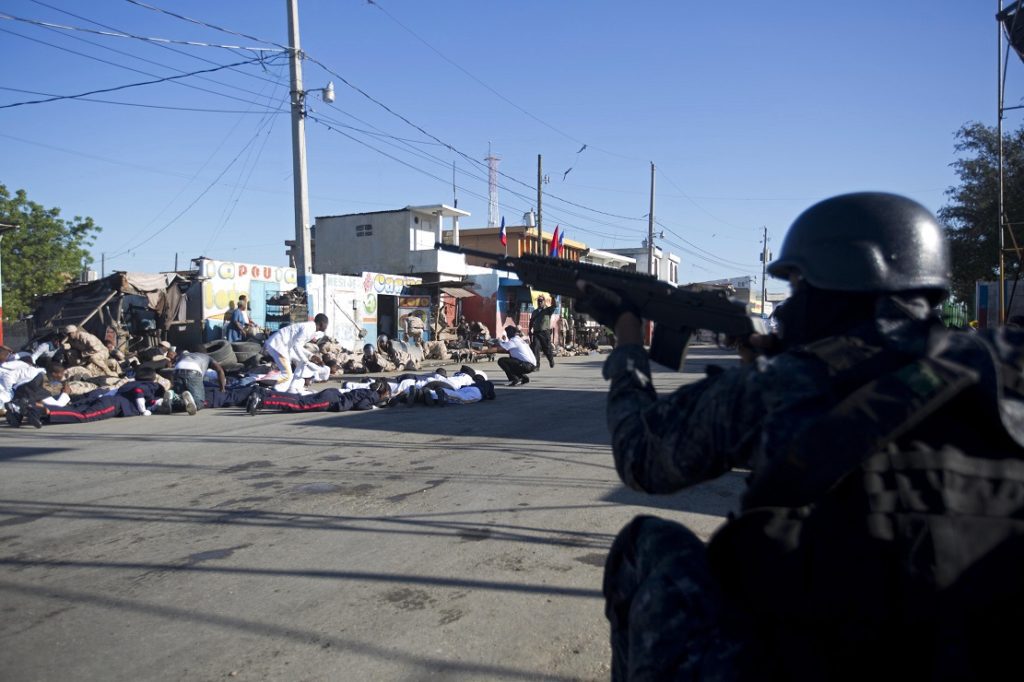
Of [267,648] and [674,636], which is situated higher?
[674,636]

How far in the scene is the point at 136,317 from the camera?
19.0m

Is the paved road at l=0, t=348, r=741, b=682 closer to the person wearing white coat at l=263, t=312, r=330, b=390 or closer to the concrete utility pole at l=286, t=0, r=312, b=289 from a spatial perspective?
the person wearing white coat at l=263, t=312, r=330, b=390

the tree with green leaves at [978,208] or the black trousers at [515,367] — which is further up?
the tree with green leaves at [978,208]

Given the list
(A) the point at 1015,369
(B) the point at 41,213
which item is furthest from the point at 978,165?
(B) the point at 41,213

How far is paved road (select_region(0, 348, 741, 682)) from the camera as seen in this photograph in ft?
10.2

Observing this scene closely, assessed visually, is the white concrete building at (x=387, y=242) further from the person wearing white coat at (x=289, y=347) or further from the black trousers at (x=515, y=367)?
the person wearing white coat at (x=289, y=347)

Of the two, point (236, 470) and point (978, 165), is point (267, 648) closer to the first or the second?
point (236, 470)

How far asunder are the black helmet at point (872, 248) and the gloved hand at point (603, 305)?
656 millimetres

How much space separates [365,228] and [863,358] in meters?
35.5

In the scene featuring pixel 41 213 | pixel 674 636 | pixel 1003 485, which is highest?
pixel 41 213

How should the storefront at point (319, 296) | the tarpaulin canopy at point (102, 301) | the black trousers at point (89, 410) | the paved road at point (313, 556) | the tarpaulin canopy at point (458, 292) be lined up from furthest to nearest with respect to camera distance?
1. the tarpaulin canopy at point (458, 292)
2. the storefront at point (319, 296)
3. the tarpaulin canopy at point (102, 301)
4. the black trousers at point (89, 410)
5. the paved road at point (313, 556)

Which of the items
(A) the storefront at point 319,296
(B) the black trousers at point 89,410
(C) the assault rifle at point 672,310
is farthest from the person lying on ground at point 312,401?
(C) the assault rifle at point 672,310

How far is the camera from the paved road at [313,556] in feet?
10.2

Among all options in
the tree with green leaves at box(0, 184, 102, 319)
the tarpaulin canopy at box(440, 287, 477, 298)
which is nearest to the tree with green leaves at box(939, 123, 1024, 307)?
the tarpaulin canopy at box(440, 287, 477, 298)
